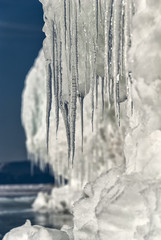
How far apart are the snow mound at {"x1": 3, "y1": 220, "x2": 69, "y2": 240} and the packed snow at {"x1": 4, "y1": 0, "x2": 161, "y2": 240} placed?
15 mm

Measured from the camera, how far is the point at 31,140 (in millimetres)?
25672

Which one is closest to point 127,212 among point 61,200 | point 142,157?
point 142,157

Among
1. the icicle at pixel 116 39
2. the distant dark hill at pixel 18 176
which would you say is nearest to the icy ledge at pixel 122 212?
the icicle at pixel 116 39

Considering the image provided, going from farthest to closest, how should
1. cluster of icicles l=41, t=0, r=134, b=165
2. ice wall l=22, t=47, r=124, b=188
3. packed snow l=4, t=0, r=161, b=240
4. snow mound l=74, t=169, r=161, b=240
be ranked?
ice wall l=22, t=47, r=124, b=188, cluster of icicles l=41, t=0, r=134, b=165, packed snow l=4, t=0, r=161, b=240, snow mound l=74, t=169, r=161, b=240

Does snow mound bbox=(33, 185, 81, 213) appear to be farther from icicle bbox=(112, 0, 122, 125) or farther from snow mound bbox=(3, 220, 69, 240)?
→ icicle bbox=(112, 0, 122, 125)

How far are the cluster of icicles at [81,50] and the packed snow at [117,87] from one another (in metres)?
0.01

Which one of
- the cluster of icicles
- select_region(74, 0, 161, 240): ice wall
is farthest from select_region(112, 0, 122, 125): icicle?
select_region(74, 0, 161, 240): ice wall

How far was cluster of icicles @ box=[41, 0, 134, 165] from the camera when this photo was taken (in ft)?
21.4

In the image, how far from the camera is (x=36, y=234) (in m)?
6.39

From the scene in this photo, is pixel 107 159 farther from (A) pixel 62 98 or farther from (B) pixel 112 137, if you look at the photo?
(A) pixel 62 98

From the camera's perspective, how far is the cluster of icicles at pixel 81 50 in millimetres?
6512

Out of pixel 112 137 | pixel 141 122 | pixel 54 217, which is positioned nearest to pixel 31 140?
pixel 54 217

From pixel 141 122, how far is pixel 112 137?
12.5 metres

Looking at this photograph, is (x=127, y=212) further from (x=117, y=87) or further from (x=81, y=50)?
(x=81, y=50)
